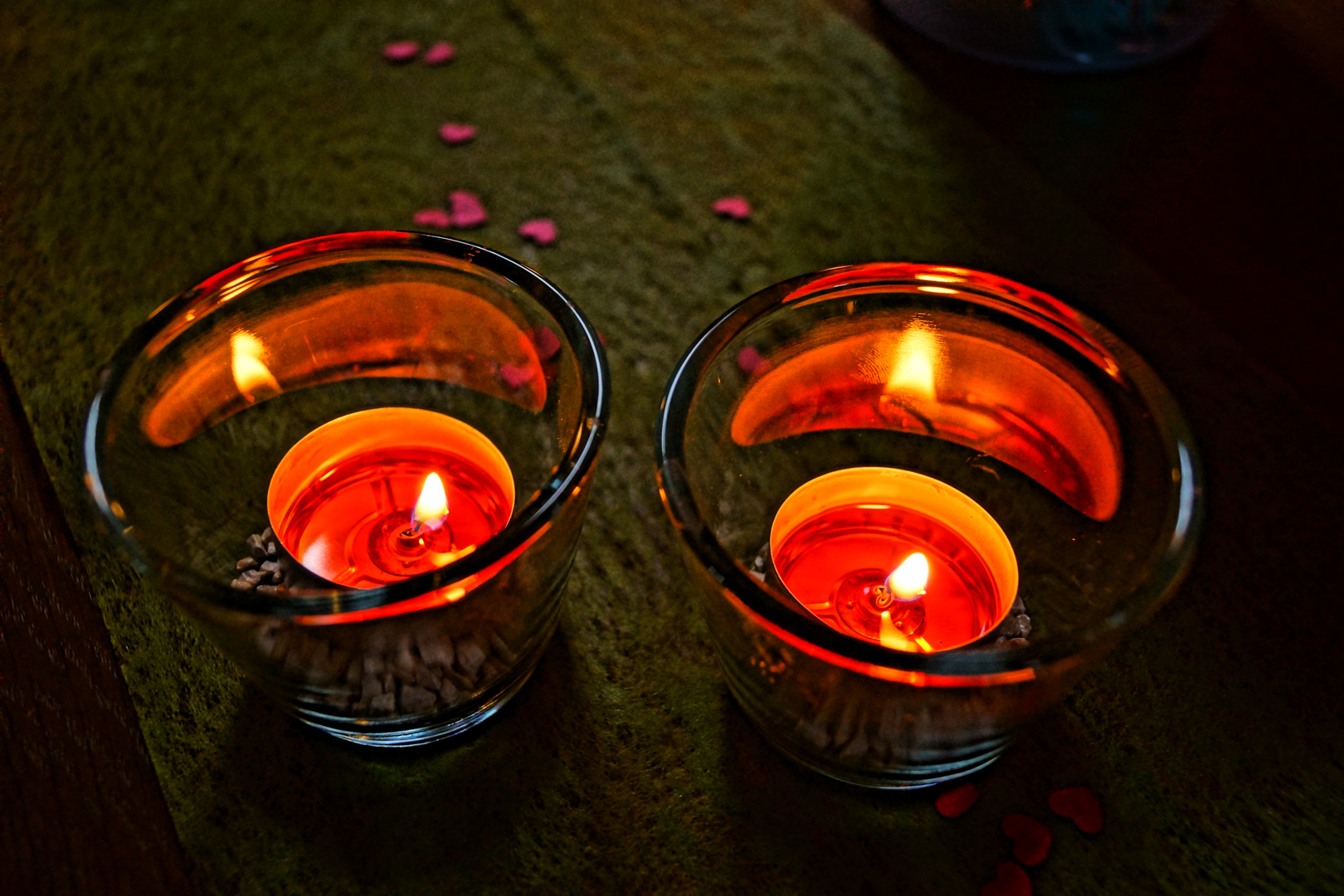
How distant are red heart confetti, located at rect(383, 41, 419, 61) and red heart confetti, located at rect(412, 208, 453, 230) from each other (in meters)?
0.15

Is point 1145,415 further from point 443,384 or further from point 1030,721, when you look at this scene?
point 443,384

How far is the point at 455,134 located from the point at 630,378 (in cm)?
22

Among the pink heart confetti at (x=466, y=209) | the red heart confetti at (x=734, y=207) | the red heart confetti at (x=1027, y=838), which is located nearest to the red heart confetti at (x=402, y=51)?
the pink heart confetti at (x=466, y=209)

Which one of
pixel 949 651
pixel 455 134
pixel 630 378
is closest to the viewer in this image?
pixel 949 651

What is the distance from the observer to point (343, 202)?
24.8 inches

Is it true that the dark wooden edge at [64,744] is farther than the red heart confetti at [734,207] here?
No

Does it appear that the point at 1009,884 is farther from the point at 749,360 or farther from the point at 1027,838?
the point at 749,360

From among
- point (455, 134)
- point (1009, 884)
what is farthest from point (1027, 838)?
point (455, 134)

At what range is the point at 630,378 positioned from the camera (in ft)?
1.83

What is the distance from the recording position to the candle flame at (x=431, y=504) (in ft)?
1.55

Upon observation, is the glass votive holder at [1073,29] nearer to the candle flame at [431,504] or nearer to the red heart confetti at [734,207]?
the red heart confetti at [734,207]

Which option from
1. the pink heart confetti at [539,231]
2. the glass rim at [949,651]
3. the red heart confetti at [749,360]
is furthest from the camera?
the pink heart confetti at [539,231]

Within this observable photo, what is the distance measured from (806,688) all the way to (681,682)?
4.1 inches

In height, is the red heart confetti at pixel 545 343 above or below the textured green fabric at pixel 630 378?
above
